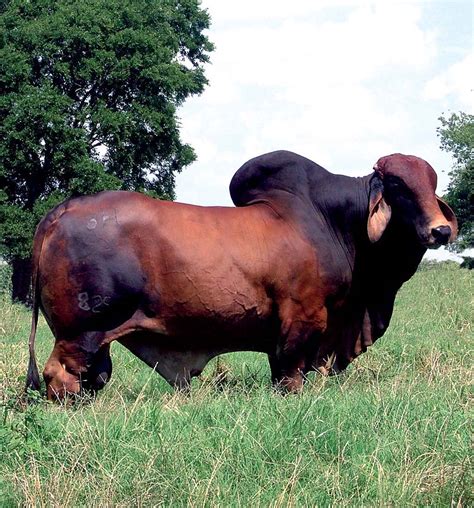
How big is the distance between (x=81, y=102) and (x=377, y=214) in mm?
20481

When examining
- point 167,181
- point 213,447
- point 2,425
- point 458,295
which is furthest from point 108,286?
point 167,181

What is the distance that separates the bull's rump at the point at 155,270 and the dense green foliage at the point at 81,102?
59.3 feet

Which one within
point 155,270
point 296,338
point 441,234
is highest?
point 441,234

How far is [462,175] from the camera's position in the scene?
116 feet

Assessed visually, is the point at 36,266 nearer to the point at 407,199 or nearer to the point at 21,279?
the point at 407,199

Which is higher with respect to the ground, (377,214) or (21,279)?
(377,214)

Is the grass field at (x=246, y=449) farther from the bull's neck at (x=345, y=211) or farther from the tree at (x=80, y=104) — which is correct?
the tree at (x=80, y=104)

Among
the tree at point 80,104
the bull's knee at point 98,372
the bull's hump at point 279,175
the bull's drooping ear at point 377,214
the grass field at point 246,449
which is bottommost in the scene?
the grass field at point 246,449

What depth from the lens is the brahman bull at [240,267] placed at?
20.5 ft

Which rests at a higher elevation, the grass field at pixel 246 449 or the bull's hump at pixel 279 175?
the bull's hump at pixel 279 175

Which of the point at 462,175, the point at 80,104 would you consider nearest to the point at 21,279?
the point at 80,104

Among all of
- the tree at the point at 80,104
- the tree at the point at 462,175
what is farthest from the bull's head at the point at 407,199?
the tree at the point at 462,175

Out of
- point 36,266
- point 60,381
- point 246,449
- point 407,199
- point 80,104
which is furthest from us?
point 80,104

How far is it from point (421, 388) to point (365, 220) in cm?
134
